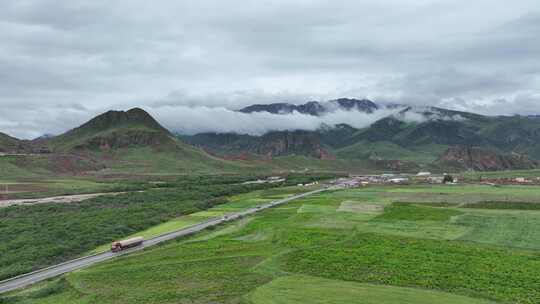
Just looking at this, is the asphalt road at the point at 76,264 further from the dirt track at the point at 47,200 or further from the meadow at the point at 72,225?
the dirt track at the point at 47,200

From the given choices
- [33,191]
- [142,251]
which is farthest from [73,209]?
[142,251]

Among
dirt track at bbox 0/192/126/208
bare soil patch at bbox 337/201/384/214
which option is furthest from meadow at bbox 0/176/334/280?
bare soil patch at bbox 337/201/384/214

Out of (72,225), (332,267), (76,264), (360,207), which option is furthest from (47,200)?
(332,267)

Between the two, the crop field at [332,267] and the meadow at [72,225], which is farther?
the meadow at [72,225]

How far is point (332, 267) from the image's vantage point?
177ft

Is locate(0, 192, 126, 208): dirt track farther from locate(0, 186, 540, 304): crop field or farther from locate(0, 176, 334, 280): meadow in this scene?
locate(0, 186, 540, 304): crop field

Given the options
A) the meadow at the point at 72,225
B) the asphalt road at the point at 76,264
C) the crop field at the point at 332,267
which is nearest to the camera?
the crop field at the point at 332,267

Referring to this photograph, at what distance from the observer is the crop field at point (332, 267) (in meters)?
44.4

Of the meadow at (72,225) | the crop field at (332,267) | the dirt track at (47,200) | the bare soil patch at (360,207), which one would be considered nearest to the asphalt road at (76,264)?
the meadow at (72,225)

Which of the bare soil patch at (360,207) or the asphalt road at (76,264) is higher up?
the bare soil patch at (360,207)

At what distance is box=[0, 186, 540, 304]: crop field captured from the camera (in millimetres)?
44375

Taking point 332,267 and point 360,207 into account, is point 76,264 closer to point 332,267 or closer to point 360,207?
point 332,267

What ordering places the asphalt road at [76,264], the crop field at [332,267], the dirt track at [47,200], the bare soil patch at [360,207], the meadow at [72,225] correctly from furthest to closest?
the dirt track at [47,200] → the bare soil patch at [360,207] → the meadow at [72,225] → the asphalt road at [76,264] → the crop field at [332,267]

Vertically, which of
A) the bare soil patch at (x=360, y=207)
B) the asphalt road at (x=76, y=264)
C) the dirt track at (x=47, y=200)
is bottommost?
the asphalt road at (x=76, y=264)
